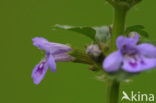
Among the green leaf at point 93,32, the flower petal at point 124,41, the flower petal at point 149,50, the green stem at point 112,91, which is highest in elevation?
the green leaf at point 93,32

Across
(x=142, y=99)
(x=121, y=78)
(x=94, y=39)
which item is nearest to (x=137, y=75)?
(x=121, y=78)

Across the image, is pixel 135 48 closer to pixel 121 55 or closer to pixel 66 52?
pixel 121 55

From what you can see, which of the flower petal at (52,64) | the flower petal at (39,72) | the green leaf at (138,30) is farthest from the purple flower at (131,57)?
the flower petal at (39,72)

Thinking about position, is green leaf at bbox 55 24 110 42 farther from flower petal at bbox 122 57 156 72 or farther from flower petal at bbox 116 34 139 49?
flower petal at bbox 122 57 156 72

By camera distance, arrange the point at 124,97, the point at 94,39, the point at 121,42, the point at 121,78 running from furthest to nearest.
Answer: the point at 124,97, the point at 94,39, the point at 121,42, the point at 121,78

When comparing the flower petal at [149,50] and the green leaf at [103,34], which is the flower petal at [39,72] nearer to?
the green leaf at [103,34]

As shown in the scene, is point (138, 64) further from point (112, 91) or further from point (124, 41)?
point (112, 91)

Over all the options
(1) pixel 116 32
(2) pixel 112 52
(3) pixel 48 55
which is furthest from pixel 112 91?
(3) pixel 48 55
